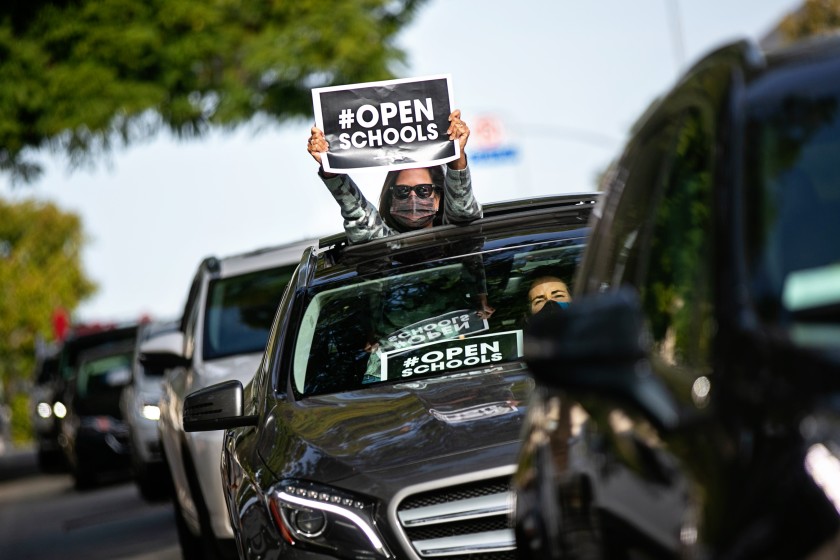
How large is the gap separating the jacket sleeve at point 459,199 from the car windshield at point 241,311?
3.00 meters

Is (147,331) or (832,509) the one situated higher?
(832,509)

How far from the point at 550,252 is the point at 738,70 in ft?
10.7

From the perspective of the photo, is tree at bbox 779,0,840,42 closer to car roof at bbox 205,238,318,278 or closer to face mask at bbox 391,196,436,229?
car roof at bbox 205,238,318,278

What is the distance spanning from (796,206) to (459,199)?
433cm

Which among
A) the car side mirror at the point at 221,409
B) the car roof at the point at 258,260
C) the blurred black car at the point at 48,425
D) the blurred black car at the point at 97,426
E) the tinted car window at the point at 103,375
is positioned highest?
the car side mirror at the point at 221,409

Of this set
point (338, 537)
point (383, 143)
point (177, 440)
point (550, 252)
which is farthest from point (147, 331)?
point (338, 537)

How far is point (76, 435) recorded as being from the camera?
2072 centimetres

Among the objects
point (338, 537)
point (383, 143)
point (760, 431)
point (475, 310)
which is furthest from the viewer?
point (383, 143)

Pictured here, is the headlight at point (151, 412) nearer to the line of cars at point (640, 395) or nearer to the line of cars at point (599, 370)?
the line of cars at point (599, 370)

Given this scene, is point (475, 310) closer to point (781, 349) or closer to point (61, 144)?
point (781, 349)

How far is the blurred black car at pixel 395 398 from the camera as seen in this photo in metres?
5.16

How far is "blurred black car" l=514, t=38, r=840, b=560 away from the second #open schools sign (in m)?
4.07

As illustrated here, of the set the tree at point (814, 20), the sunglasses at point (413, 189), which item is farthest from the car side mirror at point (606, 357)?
the tree at point (814, 20)

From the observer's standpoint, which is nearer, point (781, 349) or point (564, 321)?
point (781, 349)
